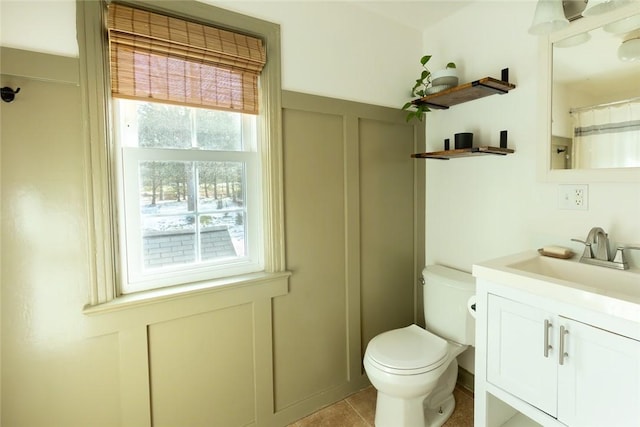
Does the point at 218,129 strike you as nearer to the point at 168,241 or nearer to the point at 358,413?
the point at 168,241

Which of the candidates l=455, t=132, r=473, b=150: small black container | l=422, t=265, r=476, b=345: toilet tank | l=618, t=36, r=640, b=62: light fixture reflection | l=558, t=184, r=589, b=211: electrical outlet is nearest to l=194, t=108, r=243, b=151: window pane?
l=455, t=132, r=473, b=150: small black container

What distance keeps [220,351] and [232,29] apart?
156 centimetres

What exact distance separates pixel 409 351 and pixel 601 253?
0.95 metres

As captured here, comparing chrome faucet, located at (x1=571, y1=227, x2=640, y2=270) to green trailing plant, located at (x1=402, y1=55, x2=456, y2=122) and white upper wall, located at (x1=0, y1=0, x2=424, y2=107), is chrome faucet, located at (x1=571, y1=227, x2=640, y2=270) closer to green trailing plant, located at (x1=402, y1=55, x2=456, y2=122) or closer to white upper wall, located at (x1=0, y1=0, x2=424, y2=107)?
green trailing plant, located at (x1=402, y1=55, x2=456, y2=122)

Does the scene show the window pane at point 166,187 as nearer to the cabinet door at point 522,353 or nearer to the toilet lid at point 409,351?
the toilet lid at point 409,351

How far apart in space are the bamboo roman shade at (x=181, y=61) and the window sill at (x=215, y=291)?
0.84 meters

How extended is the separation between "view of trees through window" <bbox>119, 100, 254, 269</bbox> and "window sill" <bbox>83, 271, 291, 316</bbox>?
0.43 ft

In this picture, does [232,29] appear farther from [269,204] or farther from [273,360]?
[273,360]

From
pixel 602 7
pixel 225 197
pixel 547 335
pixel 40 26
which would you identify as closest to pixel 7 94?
pixel 40 26

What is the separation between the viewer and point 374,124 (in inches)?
76.1

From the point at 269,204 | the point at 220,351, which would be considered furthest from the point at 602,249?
the point at 220,351

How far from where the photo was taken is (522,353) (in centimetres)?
119

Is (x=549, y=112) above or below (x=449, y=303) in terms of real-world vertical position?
above

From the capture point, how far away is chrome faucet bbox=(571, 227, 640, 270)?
1251 millimetres
